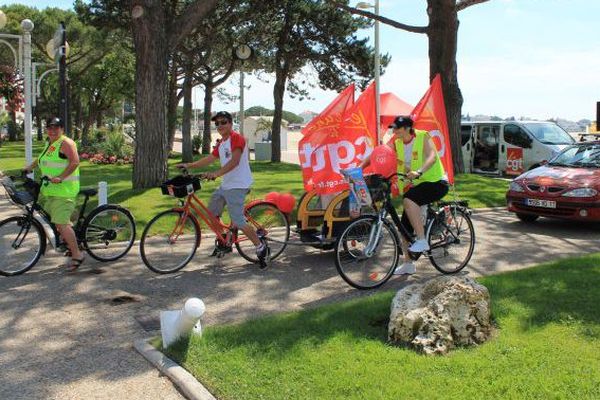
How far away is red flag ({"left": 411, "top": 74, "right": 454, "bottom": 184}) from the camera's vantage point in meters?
7.98

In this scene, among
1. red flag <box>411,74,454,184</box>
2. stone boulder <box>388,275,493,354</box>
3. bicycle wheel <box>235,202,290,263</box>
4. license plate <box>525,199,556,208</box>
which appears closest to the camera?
stone boulder <box>388,275,493,354</box>

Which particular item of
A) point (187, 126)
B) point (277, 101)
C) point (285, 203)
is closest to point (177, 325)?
point (285, 203)

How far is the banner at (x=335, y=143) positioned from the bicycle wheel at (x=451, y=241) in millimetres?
1250

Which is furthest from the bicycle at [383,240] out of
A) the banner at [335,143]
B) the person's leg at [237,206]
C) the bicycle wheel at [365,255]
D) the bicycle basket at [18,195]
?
the bicycle basket at [18,195]

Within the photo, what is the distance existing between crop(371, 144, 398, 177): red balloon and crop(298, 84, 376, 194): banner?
0.83 m

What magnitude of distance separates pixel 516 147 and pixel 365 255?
14861 mm

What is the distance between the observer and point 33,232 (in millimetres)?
6922

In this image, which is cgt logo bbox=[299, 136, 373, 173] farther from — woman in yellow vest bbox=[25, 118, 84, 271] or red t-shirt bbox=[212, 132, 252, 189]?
woman in yellow vest bbox=[25, 118, 84, 271]

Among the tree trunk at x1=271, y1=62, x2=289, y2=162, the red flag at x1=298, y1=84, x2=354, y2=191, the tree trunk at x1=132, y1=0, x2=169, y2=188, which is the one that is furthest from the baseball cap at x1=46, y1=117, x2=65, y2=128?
the tree trunk at x1=271, y1=62, x2=289, y2=162

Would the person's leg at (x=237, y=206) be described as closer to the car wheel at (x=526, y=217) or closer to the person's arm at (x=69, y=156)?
the person's arm at (x=69, y=156)

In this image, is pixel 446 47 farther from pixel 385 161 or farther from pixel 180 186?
pixel 180 186

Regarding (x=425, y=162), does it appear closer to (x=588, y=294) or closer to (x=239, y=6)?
(x=588, y=294)

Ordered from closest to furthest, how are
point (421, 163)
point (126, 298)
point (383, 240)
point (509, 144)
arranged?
point (126, 298), point (383, 240), point (421, 163), point (509, 144)

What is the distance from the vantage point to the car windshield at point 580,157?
10.5 m
